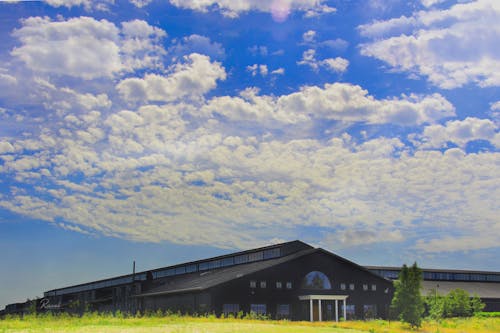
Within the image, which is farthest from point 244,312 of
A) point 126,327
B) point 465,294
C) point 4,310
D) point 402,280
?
point 4,310

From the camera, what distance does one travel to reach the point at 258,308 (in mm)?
52812

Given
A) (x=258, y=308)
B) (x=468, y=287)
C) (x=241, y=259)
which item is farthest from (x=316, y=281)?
(x=468, y=287)

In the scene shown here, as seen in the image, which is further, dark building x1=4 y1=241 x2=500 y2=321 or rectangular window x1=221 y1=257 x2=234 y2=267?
rectangular window x1=221 y1=257 x2=234 y2=267

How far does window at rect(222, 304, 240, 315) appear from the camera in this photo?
5103 cm

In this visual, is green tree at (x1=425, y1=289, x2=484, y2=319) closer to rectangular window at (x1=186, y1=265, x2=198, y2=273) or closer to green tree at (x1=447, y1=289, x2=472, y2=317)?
green tree at (x1=447, y1=289, x2=472, y2=317)

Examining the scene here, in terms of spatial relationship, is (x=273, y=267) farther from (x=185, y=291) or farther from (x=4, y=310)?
(x=4, y=310)

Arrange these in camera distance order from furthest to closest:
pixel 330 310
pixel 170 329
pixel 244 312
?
pixel 330 310
pixel 244 312
pixel 170 329

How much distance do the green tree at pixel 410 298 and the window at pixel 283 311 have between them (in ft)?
38.7

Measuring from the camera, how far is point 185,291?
178 ft

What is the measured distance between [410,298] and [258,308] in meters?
14.6

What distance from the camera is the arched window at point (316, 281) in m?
56.3

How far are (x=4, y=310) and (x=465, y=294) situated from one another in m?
101

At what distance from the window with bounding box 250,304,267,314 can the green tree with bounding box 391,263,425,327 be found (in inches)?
503

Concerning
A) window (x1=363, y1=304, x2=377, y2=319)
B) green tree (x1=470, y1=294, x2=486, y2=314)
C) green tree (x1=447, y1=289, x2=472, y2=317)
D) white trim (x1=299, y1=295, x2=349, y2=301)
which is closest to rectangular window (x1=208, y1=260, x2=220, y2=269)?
white trim (x1=299, y1=295, x2=349, y2=301)
